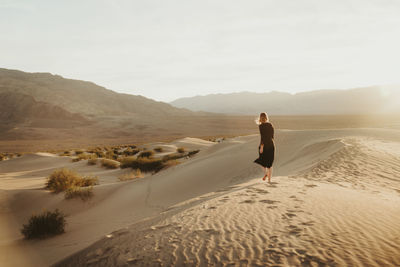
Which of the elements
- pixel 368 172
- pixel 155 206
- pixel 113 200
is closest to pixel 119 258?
pixel 155 206

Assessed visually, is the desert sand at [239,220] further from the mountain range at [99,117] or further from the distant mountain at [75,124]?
the distant mountain at [75,124]

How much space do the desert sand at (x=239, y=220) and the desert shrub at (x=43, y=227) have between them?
0.25 m

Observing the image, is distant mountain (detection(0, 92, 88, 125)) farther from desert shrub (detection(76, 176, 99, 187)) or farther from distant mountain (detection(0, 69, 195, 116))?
desert shrub (detection(76, 176, 99, 187))

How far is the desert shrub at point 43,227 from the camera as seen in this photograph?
18.6 ft

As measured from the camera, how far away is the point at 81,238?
18.6ft

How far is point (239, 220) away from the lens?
4012 millimetres

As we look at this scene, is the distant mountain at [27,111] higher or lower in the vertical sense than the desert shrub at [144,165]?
higher

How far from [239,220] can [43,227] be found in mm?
4363

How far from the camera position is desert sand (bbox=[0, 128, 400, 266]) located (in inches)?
120

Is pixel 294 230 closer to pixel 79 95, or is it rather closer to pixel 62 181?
pixel 62 181

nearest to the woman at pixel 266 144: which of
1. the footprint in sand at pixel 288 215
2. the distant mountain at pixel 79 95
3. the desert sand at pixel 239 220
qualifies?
the desert sand at pixel 239 220

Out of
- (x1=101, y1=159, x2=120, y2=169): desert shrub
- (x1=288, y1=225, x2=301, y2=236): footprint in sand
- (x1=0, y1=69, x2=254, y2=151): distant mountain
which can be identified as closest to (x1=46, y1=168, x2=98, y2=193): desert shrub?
(x1=101, y1=159, x2=120, y2=169): desert shrub

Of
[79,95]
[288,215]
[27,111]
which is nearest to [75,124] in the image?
[27,111]

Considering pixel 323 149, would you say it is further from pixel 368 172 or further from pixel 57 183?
pixel 57 183
